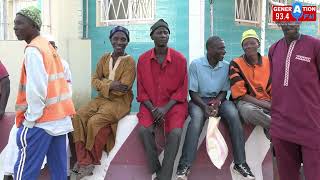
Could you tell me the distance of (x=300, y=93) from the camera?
3.81m

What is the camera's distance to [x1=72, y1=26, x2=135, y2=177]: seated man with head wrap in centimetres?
534

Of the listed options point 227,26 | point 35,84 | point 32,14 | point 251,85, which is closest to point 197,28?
point 227,26

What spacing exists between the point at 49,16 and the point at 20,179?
225 inches

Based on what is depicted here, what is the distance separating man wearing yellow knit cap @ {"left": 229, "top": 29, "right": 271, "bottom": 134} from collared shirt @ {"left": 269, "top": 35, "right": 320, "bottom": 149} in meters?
1.20

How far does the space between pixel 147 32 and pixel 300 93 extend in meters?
6.02

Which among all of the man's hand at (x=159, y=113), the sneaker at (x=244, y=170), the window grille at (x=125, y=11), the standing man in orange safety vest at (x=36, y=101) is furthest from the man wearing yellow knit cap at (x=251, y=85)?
the window grille at (x=125, y=11)

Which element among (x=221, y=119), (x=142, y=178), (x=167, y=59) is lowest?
(x=142, y=178)

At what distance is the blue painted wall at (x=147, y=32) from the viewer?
362 inches

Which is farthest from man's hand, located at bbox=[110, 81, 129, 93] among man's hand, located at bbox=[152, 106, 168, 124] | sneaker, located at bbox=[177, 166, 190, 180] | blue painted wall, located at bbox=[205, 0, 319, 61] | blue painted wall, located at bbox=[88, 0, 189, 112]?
blue painted wall, located at bbox=[205, 0, 319, 61]

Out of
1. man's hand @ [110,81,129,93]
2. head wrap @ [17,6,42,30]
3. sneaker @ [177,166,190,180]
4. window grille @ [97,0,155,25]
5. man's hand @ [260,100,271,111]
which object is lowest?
sneaker @ [177,166,190,180]

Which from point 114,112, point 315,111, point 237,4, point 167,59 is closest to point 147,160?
point 114,112

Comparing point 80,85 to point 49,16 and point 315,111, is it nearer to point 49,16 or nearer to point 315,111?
point 49,16

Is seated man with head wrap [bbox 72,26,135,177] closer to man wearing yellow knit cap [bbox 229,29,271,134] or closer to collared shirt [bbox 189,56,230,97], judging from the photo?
collared shirt [bbox 189,56,230,97]

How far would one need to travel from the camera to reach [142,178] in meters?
5.43
